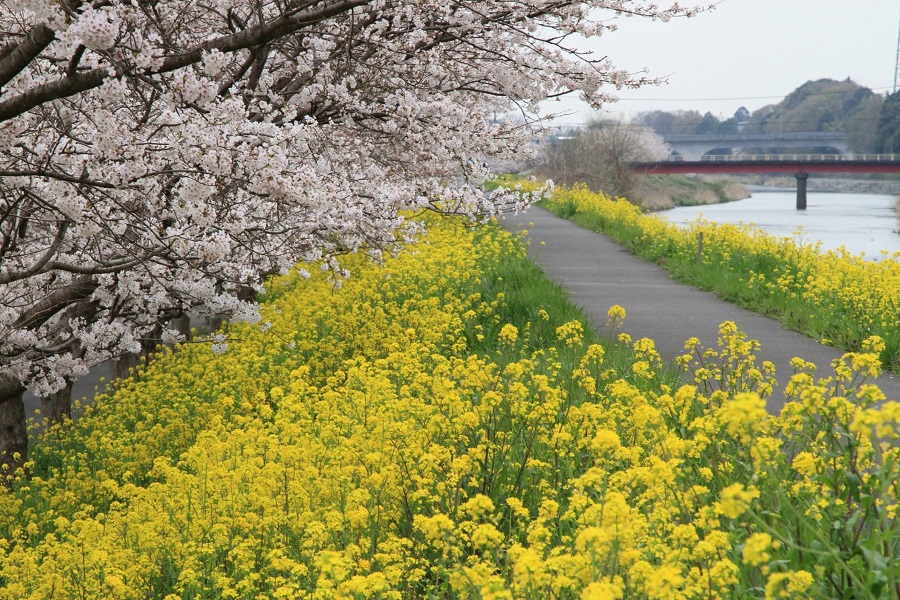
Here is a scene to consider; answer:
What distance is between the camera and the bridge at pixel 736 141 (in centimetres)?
9112

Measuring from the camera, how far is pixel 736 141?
97.9 m

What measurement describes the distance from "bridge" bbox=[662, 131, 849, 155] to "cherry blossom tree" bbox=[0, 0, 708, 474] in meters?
87.0

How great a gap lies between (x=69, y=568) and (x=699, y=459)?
3790mm

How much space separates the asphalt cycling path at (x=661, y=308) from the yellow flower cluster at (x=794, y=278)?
0.27 metres

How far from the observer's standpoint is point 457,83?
9648 millimetres

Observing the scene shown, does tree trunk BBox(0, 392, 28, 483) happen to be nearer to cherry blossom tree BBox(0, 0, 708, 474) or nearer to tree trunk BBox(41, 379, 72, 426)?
cherry blossom tree BBox(0, 0, 708, 474)

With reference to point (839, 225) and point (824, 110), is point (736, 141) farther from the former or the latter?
point (839, 225)

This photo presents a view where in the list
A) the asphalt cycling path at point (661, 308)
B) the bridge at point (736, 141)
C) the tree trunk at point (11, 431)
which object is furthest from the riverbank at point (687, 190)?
the tree trunk at point (11, 431)

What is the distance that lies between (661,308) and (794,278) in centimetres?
237

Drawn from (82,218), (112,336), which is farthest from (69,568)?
(112,336)

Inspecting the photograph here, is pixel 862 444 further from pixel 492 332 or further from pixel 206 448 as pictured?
pixel 492 332

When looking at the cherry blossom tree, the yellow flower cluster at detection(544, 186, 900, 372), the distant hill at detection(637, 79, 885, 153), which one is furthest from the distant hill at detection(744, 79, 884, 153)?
the cherry blossom tree

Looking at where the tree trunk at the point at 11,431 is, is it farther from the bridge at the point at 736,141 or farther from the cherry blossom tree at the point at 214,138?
the bridge at the point at 736,141

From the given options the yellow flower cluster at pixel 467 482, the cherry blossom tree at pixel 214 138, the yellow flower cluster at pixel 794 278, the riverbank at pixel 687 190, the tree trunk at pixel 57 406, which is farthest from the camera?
Answer: the riverbank at pixel 687 190
